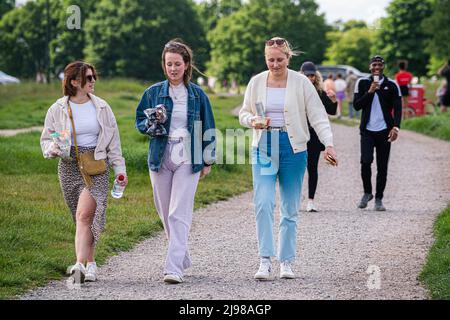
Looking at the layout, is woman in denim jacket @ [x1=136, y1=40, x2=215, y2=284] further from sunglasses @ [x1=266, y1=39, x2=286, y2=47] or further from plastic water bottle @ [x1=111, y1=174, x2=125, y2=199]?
sunglasses @ [x1=266, y1=39, x2=286, y2=47]

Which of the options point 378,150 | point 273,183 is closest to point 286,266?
point 273,183

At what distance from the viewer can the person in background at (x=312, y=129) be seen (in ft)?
39.4

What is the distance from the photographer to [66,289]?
25.8 feet

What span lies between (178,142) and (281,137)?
80 cm

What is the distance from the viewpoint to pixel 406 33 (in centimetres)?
8400

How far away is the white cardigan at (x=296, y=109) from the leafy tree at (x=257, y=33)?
242ft

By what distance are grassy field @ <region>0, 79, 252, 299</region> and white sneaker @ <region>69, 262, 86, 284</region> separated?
0.33 metres

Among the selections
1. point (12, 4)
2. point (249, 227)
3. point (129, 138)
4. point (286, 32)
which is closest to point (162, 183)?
point (249, 227)

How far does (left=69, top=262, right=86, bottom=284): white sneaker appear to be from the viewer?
25.9ft

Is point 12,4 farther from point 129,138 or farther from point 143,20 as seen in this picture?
point 129,138

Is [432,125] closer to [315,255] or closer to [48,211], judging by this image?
[48,211]

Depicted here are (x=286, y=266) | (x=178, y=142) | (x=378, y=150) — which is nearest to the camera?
(x=178, y=142)

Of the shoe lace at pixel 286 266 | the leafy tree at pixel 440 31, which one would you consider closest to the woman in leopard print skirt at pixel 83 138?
the shoe lace at pixel 286 266

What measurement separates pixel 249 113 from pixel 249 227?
3.45 meters
